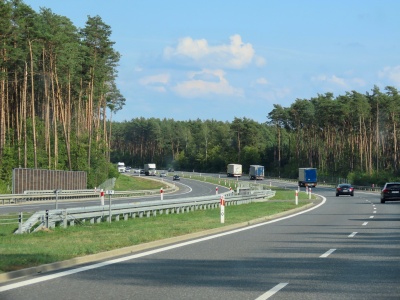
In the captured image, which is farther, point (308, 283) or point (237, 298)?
point (308, 283)

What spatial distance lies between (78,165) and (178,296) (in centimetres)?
7580

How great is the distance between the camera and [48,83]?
79125 millimetres

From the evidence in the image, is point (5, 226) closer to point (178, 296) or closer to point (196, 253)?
point (196, 253)

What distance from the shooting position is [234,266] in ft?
47.9

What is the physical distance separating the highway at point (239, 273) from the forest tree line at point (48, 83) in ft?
151

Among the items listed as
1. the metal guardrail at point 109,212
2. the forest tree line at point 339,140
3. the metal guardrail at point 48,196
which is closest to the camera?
the metal guardrail at point 109,212

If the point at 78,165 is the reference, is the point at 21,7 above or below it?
above

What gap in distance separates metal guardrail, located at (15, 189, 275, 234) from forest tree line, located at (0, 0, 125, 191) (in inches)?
1129

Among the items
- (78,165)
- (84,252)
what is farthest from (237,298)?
(78,165)

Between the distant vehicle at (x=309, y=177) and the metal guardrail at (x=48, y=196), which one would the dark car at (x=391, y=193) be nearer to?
the metal guardrail at (x=48, y=196)

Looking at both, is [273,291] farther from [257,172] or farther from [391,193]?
[257,172]

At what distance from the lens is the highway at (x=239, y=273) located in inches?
437

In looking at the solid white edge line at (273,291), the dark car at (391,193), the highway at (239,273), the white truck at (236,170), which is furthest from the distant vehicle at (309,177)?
the solid white edge line at (273,291)

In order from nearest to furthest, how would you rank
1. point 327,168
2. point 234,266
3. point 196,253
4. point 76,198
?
1. point 234,266
2. point 196,253
3. point 76,198
4. point 327,168
